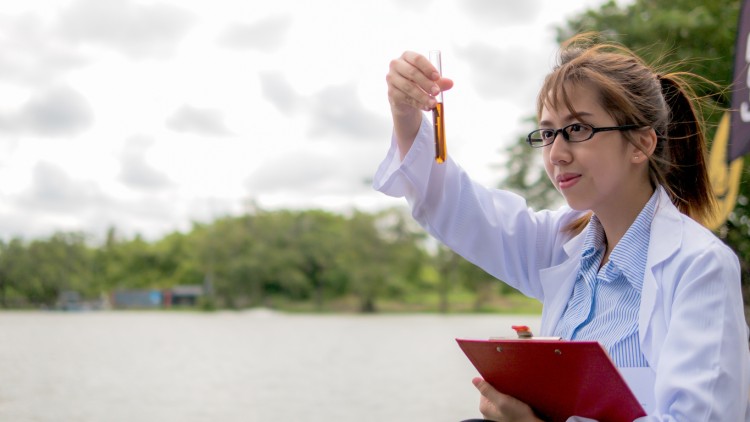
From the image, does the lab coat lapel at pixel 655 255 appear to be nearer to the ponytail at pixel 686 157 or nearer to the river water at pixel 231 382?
the ponytail at pixel 686 157

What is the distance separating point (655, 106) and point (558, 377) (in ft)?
1.87

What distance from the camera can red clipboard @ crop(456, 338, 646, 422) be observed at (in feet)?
4.22

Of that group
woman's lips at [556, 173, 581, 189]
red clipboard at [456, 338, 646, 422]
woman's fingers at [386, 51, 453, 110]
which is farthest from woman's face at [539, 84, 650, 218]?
red clipboard at [456, 338, 646, 422]

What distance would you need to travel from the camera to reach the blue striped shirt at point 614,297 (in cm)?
146

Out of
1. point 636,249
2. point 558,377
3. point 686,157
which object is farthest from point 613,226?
point 558,377

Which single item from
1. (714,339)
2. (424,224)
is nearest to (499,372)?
(714,339)

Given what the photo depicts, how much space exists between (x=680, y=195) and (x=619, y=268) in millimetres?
247

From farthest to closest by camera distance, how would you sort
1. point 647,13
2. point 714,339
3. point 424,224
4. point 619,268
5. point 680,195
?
point 647,13, point 424,224, point 680,195, point 619,268, point 714,339

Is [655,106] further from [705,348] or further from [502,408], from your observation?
[502,408]

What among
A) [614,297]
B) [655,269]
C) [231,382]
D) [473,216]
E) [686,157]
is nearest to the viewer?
[655,269]

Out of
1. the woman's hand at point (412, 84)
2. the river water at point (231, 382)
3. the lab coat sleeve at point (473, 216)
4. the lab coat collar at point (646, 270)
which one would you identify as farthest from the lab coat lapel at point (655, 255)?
the river water at point (231, 382)

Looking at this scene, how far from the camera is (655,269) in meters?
1.43

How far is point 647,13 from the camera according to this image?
43.9 ft

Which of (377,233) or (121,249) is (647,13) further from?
(121,249)
